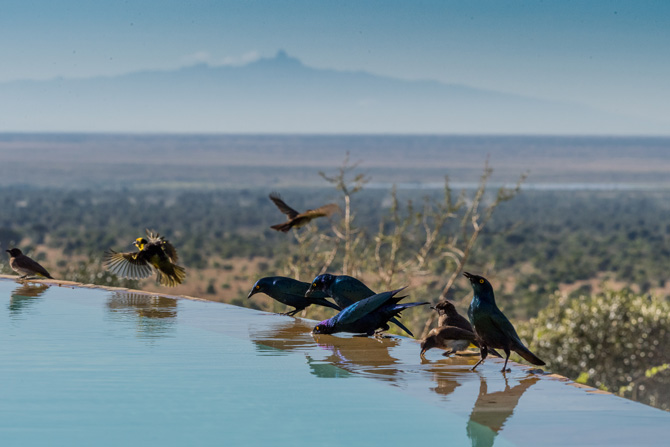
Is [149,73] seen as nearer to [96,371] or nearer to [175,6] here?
[175,6]

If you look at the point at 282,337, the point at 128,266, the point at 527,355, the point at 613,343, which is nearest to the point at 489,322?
the point at 527,355

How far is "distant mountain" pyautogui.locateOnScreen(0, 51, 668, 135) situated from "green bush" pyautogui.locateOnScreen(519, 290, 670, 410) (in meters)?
128

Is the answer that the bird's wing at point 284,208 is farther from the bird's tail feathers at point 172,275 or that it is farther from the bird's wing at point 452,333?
the bird's wing at point 452,333

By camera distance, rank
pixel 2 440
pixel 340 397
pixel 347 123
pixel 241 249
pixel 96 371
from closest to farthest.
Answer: pixel 2 440 → pixel 340 397 → pixel 96 371 → pixel 241 249 → pixel 347 123

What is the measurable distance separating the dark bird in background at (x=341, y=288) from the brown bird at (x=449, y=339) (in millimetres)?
904

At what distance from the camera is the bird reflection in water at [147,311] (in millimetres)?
6765

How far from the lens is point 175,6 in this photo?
123812 mm

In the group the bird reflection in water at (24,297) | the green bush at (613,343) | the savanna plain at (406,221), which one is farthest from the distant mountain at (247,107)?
the bird reflection in water at (24,297)

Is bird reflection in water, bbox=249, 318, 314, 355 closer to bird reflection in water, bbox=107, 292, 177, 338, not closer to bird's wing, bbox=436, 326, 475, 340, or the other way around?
bird reflection in water, bbox=107, 292, 177, 338

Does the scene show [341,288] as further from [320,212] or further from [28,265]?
[28,265]

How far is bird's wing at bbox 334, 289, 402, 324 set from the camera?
601cm

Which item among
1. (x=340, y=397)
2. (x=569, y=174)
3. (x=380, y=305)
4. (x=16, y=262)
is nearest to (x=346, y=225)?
(x=16, y=262)

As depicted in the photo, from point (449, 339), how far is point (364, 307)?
1.82 ft

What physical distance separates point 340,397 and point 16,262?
208 inches
